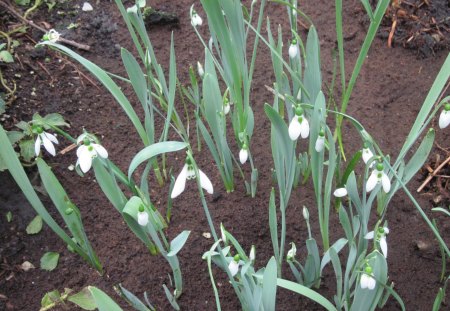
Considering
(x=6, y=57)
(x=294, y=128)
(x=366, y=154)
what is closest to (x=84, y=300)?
(x=294, y=128)

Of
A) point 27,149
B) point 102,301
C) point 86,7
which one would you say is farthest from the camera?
point 86,7

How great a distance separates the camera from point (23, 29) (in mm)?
2498

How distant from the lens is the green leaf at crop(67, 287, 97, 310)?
158cm

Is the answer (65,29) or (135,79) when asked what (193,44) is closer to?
(65,29)

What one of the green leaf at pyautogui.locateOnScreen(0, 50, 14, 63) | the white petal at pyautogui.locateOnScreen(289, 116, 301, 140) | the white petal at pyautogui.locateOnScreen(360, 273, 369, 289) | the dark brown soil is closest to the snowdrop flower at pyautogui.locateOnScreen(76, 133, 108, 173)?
the white petal at pyautogui.locateOnScreen(289, 116, 301, 140)

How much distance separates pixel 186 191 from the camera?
1959mm

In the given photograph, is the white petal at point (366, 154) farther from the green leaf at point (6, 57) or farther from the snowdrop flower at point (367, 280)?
the green leaf at point (6, 57)

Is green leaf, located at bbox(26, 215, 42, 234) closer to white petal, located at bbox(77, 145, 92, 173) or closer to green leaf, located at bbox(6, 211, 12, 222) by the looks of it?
green leaf, located at bbox(6, 211, 12, 222)

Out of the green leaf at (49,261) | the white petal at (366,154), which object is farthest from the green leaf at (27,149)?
the white petal at (366,154)

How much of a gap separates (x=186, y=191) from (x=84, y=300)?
1.81 ft

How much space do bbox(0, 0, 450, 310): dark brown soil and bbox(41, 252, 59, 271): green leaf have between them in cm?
2

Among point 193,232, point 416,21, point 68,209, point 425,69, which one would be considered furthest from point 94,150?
point 416,21

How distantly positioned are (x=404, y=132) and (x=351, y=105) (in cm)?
24

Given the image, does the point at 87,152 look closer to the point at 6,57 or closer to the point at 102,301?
the point at 102,301
